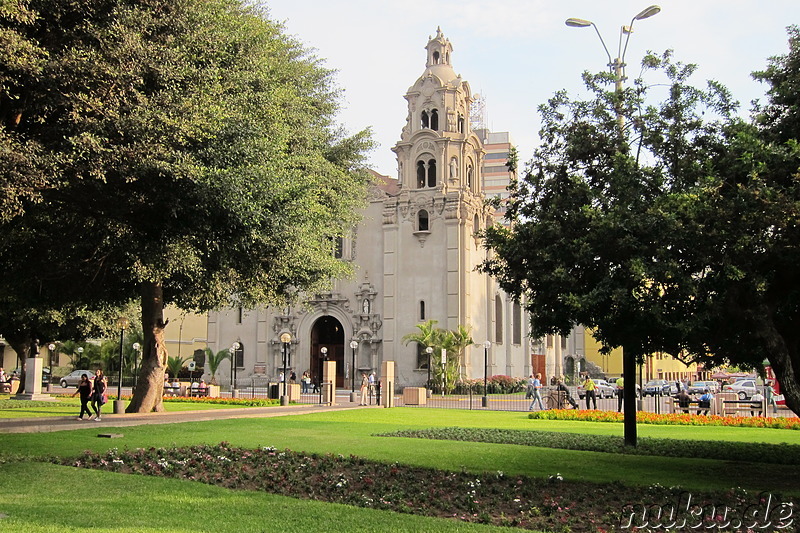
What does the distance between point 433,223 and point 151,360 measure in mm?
29618

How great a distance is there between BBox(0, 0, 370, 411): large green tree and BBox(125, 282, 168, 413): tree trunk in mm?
5340

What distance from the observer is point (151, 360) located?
28266 millimetres

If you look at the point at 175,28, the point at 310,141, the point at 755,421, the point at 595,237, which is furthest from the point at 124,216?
the point at 755,421

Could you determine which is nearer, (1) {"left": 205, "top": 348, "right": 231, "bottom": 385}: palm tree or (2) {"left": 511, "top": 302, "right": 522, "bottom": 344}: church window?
(1) {"left": 205, "top": 348, "right": 231, "bottom": 385}: palm tree

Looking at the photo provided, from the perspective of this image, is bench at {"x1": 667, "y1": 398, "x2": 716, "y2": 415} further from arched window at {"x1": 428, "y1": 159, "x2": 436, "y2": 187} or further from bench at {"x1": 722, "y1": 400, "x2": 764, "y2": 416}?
arched window at {"x1": 428, "y1": 159, "x2": 436, "y2": 187}

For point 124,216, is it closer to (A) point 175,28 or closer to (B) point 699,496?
(A) point 175,28

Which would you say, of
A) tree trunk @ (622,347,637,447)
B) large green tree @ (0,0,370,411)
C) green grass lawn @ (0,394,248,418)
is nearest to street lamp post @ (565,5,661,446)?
tree trunk @ (622,347,637,447)

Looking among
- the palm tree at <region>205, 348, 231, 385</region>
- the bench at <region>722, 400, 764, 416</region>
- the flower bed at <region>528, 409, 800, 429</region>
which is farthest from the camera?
the palm tree at <region>205, 348, 231, 385</region>

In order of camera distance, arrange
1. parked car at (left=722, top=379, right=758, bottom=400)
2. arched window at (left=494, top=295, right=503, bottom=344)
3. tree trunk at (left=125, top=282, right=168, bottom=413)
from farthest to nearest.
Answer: arched window at (left=494, top=295, right=503, bottom=344) < parked car at (left=722, top=379, right=758, bottom=400) < tree trunk at (left=125, top=282, right=168, bottom=413)

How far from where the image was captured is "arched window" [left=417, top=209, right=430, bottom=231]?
182ft

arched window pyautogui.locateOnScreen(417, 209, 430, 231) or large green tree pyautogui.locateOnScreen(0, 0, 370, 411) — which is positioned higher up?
arched window pyautogui.locateOnScreen(417, 209, 430, 231)

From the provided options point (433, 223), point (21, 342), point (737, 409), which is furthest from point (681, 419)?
point (21, 342)

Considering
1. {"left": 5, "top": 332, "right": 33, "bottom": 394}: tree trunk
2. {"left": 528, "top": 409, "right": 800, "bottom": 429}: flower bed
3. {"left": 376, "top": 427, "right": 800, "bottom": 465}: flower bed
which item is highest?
{"left": 5, "top": 332, "right": 33, "bottom": 394}: tree trunk

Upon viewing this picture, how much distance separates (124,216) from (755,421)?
20.2 m
